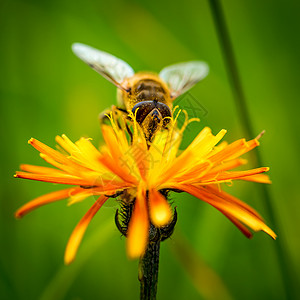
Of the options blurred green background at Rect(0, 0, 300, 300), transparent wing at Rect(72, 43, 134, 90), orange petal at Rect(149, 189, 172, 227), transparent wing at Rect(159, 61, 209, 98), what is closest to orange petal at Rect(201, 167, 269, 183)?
orange petal at Rect(149, 189, 172, 227)

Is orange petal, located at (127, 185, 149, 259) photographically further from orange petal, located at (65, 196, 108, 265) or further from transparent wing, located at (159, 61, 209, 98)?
transparent wing, located at (159, 61, 209, 98)

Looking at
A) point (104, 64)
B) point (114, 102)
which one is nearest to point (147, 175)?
point (104, 64)

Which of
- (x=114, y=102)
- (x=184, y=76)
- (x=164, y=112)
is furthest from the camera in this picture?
(x=114, y=102)

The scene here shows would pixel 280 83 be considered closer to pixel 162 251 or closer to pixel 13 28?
pixel 162 251

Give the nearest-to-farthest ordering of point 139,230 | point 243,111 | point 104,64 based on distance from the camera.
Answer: point 139,230 < point 243,111 < point 104,64

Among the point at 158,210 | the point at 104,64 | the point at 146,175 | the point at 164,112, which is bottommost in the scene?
the point at 158,210

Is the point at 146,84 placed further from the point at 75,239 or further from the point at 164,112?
the point at 75,239

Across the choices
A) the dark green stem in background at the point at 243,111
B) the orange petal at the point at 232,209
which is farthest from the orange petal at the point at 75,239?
the dark green stem in background at the point at 243,111

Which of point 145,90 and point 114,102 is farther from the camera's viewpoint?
point 114,102
